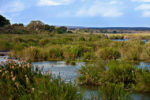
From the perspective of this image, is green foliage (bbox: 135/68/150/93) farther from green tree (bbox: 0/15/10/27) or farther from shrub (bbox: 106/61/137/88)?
green tree (bbox: 0/15/10/27)

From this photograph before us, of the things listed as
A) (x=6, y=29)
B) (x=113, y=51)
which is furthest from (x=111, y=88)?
(x=6, y=29)

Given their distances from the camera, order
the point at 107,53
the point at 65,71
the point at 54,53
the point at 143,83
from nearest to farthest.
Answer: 1. the point at 143,83
2. the point at 65,71
3. the point at 107,53
4. the point at 54,53

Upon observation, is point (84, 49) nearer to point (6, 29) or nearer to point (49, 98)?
point (49, 98)

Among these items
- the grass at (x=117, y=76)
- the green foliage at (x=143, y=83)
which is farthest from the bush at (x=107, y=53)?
the green foliage at (x=143, y=83)

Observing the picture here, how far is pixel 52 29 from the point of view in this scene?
7712 centimetres

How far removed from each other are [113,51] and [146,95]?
33.8 feet

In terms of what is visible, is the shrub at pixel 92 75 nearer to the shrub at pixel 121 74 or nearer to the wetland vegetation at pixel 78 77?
the wetland vegetation at pixel 78 77

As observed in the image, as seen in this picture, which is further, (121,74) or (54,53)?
(54,53)

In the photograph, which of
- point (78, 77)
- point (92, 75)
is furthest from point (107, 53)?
point (92, 75)

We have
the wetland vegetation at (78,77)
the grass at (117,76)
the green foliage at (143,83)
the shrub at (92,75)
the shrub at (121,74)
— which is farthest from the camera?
the shrub at (92,75)

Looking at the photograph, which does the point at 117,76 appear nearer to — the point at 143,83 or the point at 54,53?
the point at 143,83

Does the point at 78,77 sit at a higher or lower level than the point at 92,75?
lower

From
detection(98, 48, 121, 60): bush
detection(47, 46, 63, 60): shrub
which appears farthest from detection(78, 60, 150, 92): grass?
detection(47, 46, 63, 60): shrub

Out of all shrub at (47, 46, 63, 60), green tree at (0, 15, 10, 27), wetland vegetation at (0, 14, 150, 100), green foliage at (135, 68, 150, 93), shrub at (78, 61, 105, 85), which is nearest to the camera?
wetland vegetation at (0, 14, 150, 100)
